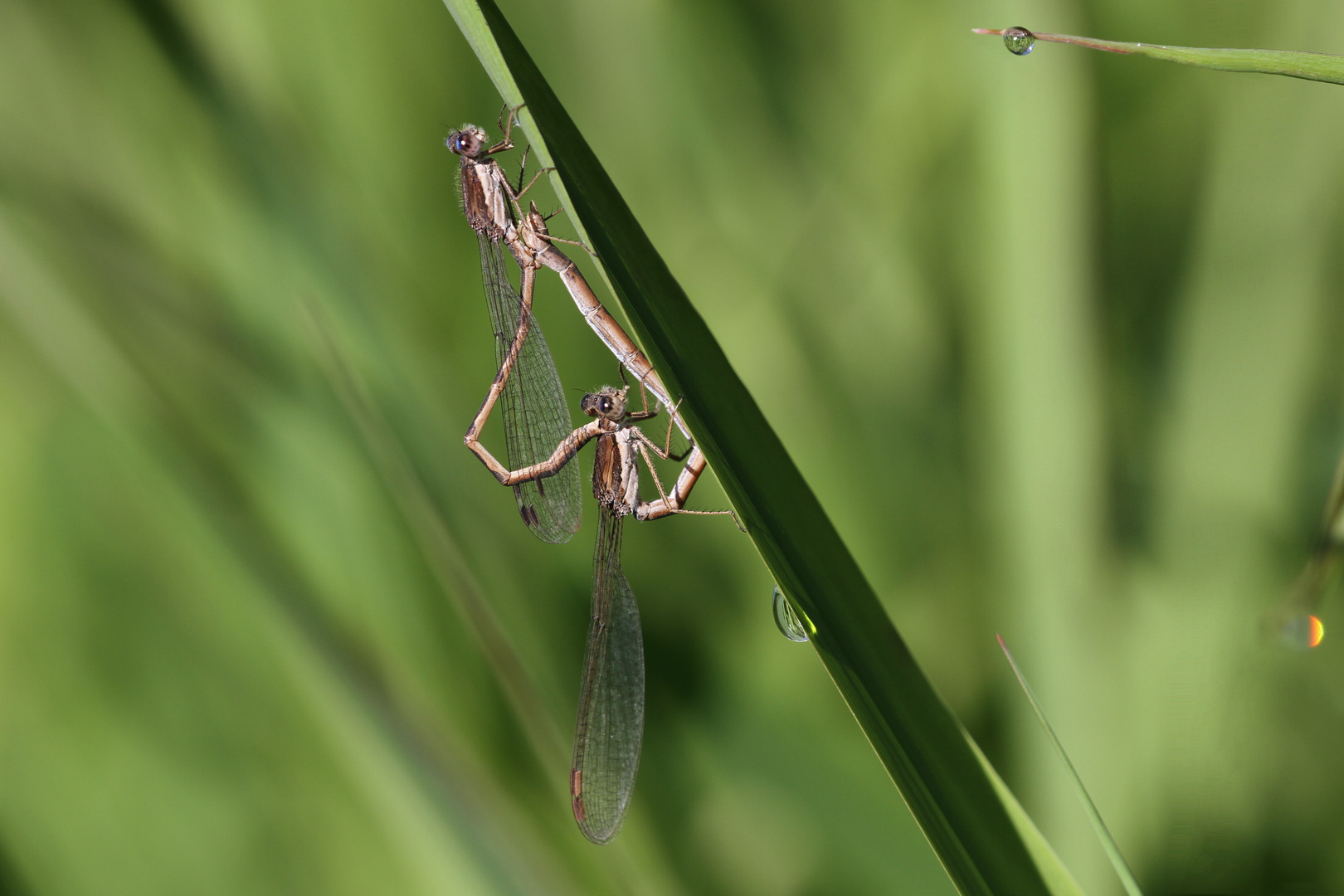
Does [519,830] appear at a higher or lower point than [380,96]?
lower

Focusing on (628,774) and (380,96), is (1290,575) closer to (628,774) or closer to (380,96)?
(628,774)

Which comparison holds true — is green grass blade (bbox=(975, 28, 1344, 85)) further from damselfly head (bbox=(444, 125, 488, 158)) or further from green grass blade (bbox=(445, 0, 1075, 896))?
damselfly head (bbox=(444, 125, 488, 158))

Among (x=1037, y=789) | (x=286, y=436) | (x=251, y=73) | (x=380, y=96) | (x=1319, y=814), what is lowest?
(x=1319, y=814)

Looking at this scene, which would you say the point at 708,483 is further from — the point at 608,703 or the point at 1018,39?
the point at 1018,39

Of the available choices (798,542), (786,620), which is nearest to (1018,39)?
(798,542)

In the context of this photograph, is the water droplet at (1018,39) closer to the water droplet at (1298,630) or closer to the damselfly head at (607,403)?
the water droplet at (1298,630)

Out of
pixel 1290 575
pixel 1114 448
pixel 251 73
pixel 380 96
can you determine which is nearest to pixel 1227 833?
pixel 1290 575

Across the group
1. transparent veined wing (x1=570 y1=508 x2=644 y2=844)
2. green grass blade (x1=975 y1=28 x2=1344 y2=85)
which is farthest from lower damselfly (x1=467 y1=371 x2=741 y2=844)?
green grass blade (x1=975 y1=28 x2=1344 y2=85)
